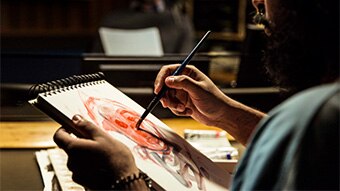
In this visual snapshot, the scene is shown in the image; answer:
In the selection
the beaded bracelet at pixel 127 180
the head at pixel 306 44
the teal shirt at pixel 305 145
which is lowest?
the beaded bracelet at pixel 127 180

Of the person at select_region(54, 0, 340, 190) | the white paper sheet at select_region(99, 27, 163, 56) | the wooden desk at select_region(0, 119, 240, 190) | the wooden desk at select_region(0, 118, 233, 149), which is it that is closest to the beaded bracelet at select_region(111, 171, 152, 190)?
the person at select_region(54, 0, 340, 190)

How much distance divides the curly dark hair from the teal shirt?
0.23 feet

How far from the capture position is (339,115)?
66cm

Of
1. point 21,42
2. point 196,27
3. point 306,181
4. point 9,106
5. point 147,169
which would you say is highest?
point 306,181

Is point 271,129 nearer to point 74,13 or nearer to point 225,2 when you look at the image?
point 225,2

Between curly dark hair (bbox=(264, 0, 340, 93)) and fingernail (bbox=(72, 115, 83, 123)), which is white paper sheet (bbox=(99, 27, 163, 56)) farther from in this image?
curly dark hair (bbox=(264, 0, 340, 93))

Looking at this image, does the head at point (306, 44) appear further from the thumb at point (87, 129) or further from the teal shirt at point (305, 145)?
the thumb at point (87, 129)

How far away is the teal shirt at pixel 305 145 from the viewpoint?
651 millimetres

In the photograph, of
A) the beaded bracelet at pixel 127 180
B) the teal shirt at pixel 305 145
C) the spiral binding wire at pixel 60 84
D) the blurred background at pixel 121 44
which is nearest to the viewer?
the teal shirt at pixel 305 145

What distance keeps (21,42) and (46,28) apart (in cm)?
30

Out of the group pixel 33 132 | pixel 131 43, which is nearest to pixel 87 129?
pixel 33 132

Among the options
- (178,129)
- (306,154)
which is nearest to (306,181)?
(306,154)

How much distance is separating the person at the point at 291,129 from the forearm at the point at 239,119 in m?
0.35

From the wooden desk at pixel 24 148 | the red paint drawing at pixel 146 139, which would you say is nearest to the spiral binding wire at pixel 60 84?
the red paint drawing at pixel 146 139
